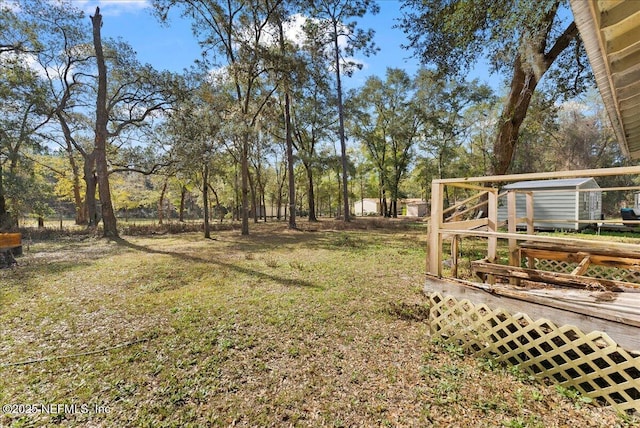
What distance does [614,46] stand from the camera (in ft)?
5.12

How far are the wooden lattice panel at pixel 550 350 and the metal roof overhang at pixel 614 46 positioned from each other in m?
1.87

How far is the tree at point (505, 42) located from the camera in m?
5.04

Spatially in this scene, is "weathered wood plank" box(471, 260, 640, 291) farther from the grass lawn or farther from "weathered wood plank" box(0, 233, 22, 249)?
"weathered wood plank" box(0, 233, 22, 249)

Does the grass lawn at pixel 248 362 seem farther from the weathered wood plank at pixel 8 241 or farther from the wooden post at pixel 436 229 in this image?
the weathered wood plank at pixel 8 241

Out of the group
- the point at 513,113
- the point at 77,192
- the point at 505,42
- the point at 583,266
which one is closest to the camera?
the point at 583,266

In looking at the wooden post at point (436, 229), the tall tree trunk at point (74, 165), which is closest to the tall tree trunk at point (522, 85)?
the wooden post at point (436, 229)

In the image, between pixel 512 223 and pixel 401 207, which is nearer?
pixel 512 223

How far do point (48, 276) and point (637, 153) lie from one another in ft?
36.5

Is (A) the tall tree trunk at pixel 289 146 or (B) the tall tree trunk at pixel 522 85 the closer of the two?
(B) the tall tree trunk at pixel 522 85

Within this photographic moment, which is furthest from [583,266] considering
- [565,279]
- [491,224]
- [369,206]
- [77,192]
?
[369,206]

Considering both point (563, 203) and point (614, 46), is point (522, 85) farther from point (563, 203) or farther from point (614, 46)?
point (563, 203)

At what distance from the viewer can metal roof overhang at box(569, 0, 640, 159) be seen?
48.8 inches

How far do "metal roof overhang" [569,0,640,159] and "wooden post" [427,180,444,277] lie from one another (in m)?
1.42

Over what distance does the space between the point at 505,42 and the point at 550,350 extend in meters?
6.43
